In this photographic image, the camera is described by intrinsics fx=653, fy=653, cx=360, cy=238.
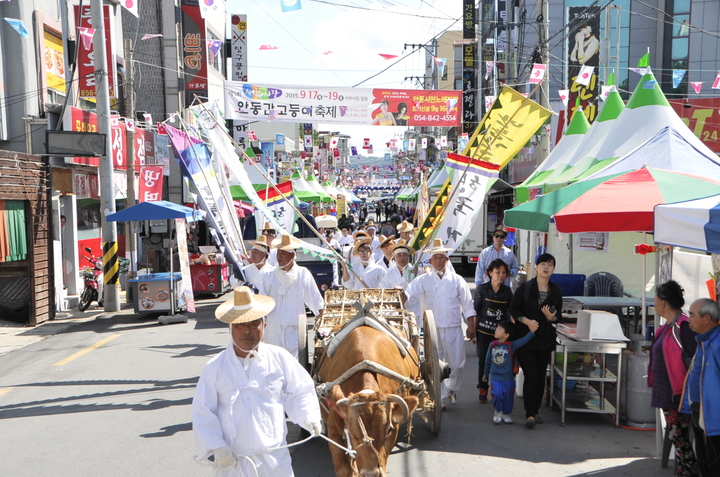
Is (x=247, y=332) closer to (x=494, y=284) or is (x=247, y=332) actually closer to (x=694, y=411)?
(x=694, y=411)

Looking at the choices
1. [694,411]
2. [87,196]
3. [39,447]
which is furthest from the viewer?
[87,196]

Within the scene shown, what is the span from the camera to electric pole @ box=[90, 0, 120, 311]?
1488 centimetres

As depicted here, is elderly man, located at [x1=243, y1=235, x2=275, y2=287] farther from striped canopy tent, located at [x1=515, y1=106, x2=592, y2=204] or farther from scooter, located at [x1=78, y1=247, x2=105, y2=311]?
scooter, located at [x1=78, y1=247, x2=105, y2=311]

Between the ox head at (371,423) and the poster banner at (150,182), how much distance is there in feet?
50.7

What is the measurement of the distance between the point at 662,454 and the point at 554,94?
3378 cm

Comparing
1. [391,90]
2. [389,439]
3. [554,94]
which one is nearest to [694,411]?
[389,439]

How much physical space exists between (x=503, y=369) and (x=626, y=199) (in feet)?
7.03

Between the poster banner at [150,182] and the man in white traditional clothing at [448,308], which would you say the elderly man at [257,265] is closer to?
the man in white traditional clothing at [448,308]

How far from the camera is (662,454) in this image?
5816 millimetres

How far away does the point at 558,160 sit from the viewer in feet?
42.9

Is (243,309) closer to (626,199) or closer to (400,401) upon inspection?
(400,401)

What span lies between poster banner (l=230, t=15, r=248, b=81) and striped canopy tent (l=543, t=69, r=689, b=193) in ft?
97.0

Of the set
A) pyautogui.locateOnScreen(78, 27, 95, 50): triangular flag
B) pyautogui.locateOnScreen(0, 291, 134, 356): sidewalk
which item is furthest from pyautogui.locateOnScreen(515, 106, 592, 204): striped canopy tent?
pyautogui.locateOnScreen(78, 27, 95, 50): triangular flag

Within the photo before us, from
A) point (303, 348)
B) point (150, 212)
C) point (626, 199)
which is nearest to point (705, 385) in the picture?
point (626, 199)
